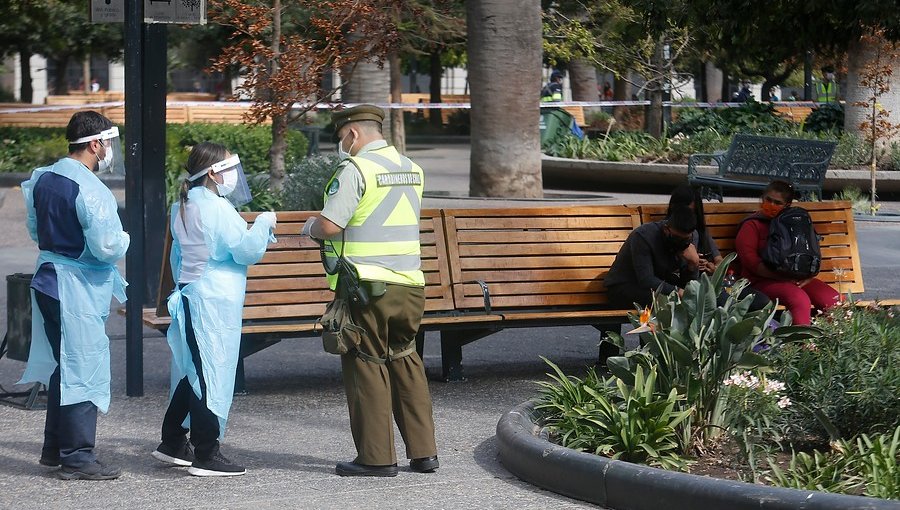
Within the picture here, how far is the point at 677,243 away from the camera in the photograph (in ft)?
26.2

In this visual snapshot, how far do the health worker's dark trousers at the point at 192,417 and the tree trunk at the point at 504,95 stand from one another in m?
9.59

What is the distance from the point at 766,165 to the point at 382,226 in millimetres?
12157

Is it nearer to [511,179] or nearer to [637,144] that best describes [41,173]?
[511,179]

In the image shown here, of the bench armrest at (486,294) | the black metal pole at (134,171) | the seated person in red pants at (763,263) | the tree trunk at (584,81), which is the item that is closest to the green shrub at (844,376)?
the seated person in red pants at (763,263)

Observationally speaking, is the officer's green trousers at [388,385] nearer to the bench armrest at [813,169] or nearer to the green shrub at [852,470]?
the green shrub at [852,470]

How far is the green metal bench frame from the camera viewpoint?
16.1 metres

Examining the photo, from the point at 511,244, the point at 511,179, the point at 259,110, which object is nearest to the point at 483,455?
the point at 511,244

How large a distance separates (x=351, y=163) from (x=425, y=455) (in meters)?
1.39

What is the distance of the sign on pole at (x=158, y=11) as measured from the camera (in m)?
7.83

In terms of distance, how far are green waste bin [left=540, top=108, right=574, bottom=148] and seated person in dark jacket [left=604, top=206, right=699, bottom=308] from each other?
55.7ft

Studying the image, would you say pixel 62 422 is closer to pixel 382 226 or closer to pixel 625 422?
pixel 382 226

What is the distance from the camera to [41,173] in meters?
6.12

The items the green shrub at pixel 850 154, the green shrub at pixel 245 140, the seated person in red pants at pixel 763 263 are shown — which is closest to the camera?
the seated person in red pants at pixel 763 263

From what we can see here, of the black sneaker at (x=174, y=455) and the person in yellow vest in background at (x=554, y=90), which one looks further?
the person in yellow vest in background at (x=554, y=90)
